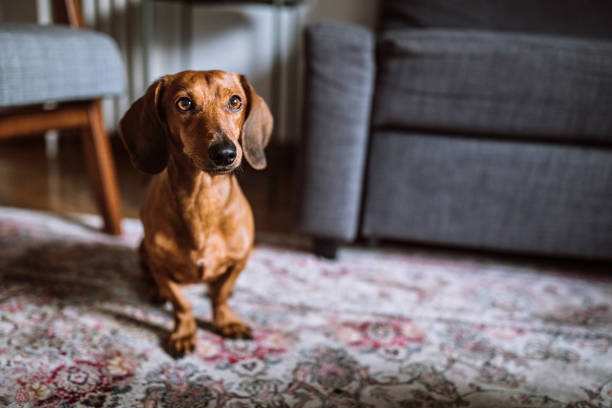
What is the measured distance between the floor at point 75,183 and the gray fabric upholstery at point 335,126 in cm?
31

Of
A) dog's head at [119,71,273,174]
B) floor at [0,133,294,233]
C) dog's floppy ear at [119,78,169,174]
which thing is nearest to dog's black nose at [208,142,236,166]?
dog's head at [119,71,273,174]

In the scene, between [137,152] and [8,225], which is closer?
[137,152]

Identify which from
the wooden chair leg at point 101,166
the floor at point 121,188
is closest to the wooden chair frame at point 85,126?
the wooden chair leg at point 101,166

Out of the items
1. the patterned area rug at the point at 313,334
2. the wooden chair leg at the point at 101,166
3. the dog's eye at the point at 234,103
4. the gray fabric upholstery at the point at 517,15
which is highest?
the gray fabric upholstery at the point at 517,15

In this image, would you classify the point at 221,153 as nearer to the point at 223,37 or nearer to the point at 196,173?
the point at 196,173

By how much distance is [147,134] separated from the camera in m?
0.73

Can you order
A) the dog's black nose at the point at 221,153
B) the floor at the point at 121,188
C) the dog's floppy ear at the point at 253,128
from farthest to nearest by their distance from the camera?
the floor at the point at 121,188, the dog's floppy ear at the point at 253,128, the dog's black nose at the point at 221,153

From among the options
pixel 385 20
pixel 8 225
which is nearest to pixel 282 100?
pixel 385 20

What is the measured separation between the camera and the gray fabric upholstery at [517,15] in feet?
5.06

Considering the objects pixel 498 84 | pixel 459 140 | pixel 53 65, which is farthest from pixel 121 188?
pixel 498 84

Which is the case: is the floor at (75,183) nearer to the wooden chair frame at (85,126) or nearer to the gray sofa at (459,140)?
the wooden chair frame at (85,126)

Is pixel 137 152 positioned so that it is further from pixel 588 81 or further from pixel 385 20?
pixel 385 20

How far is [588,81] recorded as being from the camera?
1074 mm

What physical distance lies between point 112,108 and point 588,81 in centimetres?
201
